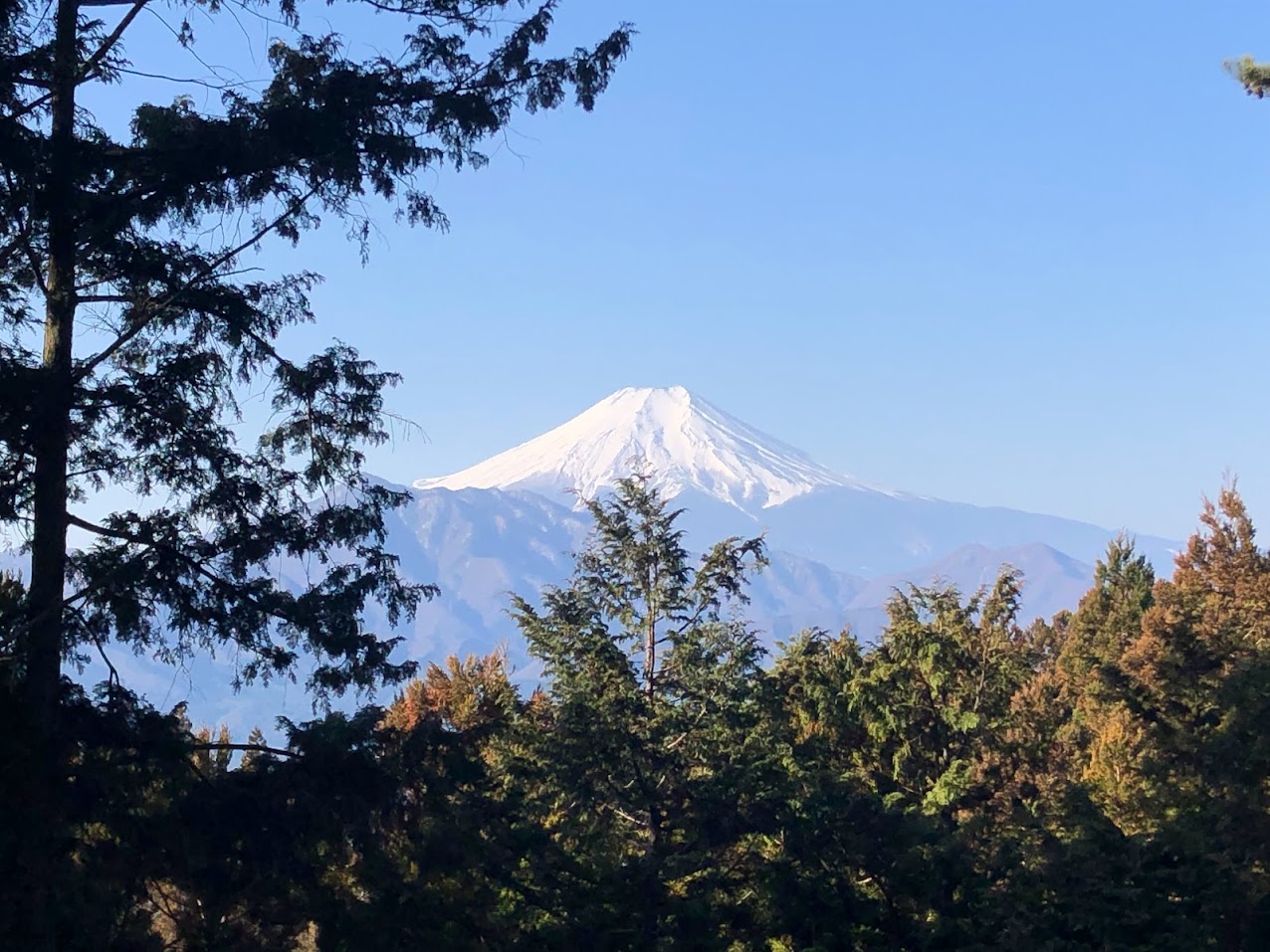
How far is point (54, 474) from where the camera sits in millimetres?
10953

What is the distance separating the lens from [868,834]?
16.7 meters

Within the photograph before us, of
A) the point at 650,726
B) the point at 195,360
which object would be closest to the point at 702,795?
the point at 650,726

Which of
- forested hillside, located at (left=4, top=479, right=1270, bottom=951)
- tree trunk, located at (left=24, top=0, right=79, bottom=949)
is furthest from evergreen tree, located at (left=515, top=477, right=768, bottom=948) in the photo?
tree trunk, located at (left=24, top=0, right=79, bottom=949)

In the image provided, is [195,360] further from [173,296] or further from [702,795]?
[702,795]

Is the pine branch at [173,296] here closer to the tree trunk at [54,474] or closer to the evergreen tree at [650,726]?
the tree trunk at [54,474]

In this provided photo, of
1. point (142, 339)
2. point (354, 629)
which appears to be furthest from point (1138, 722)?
point (142, 339)

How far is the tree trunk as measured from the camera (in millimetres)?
9961

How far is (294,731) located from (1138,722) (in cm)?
1430

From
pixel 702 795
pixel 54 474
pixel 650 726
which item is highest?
pixel 54 474

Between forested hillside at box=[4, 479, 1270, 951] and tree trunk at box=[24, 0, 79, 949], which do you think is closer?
tree trunk at box=[24, 0, 79, 949]

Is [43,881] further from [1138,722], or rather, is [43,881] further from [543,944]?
[1138,722]

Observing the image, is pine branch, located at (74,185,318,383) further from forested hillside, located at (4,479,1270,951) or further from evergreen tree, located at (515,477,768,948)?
evergreen tree, located at (515,477,768,948)

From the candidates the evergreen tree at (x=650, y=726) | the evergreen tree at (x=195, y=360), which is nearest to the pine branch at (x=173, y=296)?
the evergreen tree at (x=195, y=360)

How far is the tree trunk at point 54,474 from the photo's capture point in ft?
32.7
